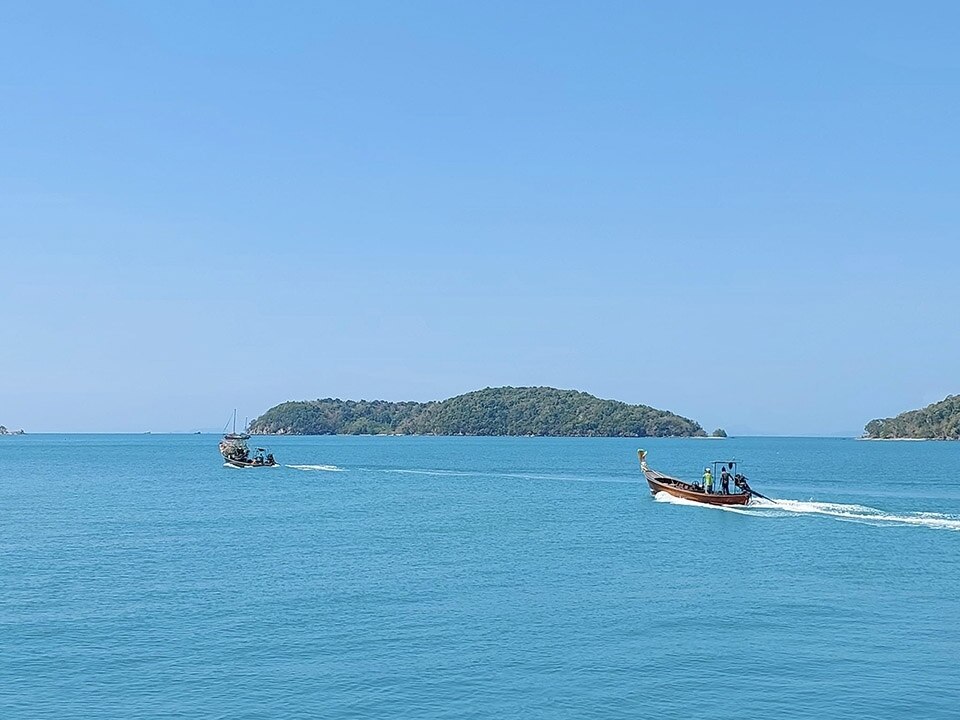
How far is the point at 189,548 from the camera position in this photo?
53.5 metres

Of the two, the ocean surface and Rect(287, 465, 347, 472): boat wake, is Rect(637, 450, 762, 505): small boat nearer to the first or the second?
the ocean surface

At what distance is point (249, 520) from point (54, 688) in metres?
41.9

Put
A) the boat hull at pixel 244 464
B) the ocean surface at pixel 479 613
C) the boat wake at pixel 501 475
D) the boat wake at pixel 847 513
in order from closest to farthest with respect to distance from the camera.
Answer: the ocean surface at pixel 479 613, the boat wake at pixel 847 513, the boat wake at pixel 501 475, the boat hull at pixel 244 464

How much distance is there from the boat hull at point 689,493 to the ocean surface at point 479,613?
1.90 m

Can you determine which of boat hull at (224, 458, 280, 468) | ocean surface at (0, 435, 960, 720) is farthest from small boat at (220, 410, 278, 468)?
ocean surface at (0, 435, 960, 720)

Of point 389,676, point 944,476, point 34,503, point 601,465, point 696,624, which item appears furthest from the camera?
point 601,465

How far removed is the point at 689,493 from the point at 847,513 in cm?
1355

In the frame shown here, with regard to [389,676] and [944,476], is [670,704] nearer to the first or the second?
[389,676]

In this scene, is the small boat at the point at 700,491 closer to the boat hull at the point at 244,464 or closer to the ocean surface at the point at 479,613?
the ocean surface at the point at 479,613

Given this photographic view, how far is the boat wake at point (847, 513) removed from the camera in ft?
217

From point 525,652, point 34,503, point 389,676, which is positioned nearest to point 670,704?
point 525,652

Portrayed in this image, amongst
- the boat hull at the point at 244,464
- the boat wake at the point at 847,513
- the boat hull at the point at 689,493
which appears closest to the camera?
the boat wake at the point at 847,513

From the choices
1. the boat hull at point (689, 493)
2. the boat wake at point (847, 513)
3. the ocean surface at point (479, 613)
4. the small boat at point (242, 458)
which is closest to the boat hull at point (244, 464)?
the small boat at point (242, 458)

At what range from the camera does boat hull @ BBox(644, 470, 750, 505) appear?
77312 millimetres
